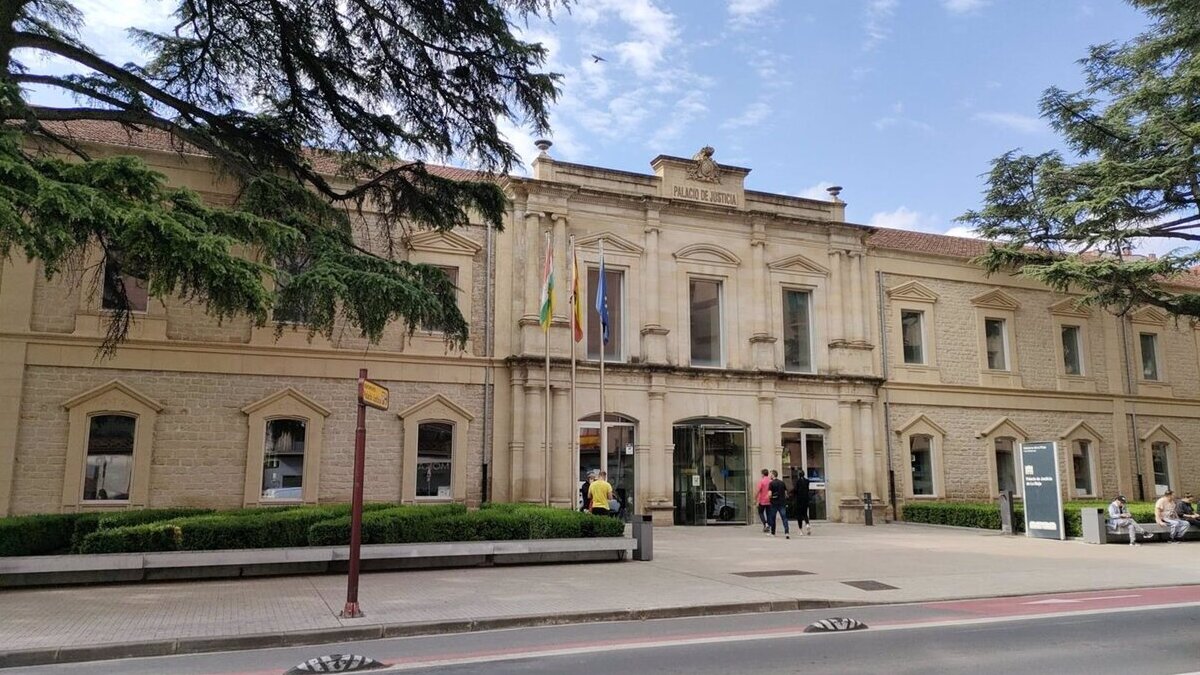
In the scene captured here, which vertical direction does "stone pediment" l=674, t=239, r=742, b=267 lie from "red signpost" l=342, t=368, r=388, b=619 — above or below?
above

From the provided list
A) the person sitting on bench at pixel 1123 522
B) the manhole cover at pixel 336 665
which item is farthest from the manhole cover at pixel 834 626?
the person sitting on bench at pixel 1123 522

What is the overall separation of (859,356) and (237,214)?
21979 millimetres

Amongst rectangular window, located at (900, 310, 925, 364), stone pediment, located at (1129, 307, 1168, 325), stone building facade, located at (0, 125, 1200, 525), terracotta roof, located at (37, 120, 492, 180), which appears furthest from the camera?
stone pediment, located at (1129, 307, 1168, 325)

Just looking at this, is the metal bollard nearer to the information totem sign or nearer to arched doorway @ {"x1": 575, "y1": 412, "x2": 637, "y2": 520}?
arched doorway @ {"x1": 575, "y1": 412, "x2": 637, "y2": 520}

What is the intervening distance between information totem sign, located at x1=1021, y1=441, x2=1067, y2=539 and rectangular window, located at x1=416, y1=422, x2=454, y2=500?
15729 millimetres

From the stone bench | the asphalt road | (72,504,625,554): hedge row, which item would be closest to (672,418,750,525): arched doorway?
the stone bench

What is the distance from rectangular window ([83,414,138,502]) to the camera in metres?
19.9

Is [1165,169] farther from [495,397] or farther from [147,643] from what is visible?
[147,643]

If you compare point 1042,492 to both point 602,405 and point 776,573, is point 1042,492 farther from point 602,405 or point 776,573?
point 602,405

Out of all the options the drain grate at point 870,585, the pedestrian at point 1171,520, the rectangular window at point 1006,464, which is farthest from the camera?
the rectangular window at point 1006,464

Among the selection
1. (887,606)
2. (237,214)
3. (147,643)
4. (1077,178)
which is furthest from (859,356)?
(147,643)

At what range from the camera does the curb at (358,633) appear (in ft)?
27.0

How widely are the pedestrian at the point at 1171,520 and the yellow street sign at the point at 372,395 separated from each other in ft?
68.1

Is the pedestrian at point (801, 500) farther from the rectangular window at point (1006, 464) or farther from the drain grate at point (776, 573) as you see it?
the rectangular window at point (1006, 464)
